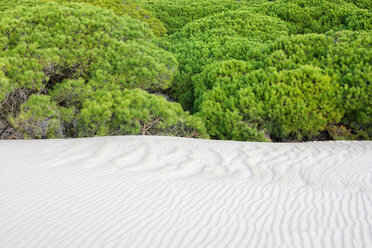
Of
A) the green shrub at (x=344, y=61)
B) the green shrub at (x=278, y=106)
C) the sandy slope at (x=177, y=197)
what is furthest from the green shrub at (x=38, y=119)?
the green shrub at (x=344, y=61)

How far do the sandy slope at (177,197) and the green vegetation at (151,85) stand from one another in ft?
5.60

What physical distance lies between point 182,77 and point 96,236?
709cm

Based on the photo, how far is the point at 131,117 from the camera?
6688 millimetres

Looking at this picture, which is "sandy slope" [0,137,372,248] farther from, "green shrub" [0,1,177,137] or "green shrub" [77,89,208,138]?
"green shrub" [0,1,177,137]

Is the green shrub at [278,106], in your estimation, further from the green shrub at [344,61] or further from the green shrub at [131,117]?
the green shrub at [131,117]

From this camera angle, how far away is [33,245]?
7.27 feet

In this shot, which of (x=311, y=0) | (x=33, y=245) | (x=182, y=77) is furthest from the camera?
(x=311, y=0)

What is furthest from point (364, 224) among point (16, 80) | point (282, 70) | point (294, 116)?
point (16, 80)

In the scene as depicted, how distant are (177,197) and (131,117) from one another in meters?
3.86

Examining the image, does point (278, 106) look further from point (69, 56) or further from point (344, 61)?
point (69, 56)

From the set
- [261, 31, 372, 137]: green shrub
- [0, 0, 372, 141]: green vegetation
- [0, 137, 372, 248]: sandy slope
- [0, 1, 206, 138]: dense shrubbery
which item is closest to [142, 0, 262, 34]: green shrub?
[0, 0, 372, 141]: green vegetation

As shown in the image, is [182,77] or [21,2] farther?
[21,2]

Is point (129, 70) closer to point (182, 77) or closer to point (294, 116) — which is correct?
point (182, 77)

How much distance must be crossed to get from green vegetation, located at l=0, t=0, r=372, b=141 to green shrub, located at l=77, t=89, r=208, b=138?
2 centimetres
